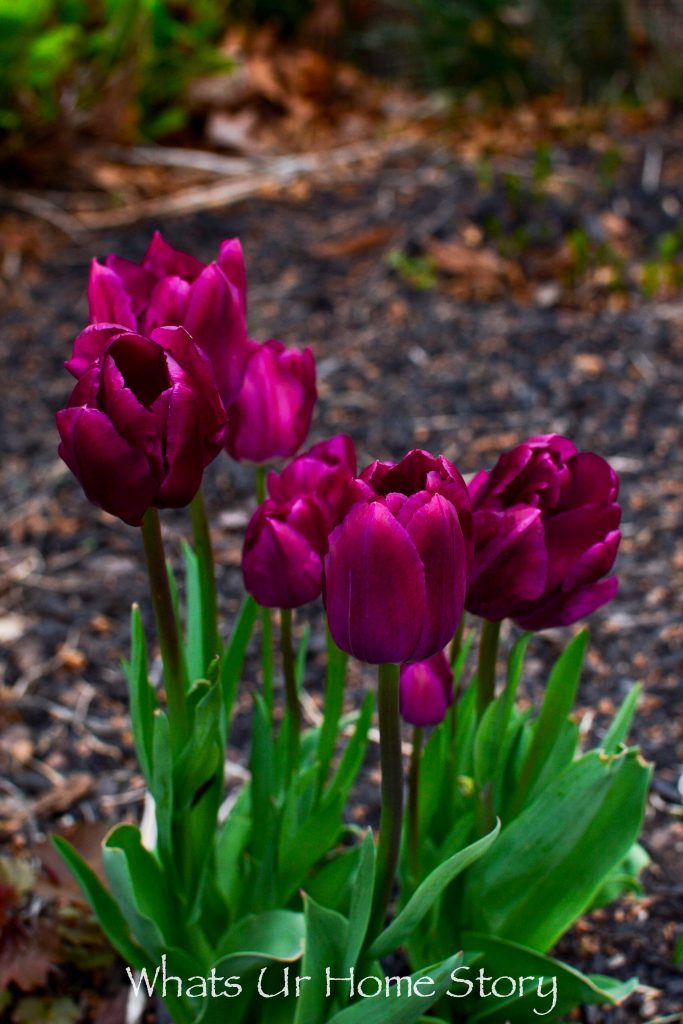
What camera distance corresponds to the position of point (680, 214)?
138 inches

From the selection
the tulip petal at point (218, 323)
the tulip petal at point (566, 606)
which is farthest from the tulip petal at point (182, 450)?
the tulip petal at point (566, 606)

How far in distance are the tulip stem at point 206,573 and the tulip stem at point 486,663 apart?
27cm

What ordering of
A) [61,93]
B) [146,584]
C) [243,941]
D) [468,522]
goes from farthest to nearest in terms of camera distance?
[61,93]
[146,584]
[243,941]
[468,522]

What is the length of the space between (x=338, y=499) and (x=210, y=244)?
262 centimetres

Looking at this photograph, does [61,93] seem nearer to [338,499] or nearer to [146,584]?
[146,584]

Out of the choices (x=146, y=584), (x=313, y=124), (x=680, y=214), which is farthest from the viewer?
(x=313, y=124)

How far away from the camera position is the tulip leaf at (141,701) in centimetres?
126

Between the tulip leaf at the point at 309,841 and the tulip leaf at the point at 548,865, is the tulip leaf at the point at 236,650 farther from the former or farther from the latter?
the tulip leaf at the point at 548,865

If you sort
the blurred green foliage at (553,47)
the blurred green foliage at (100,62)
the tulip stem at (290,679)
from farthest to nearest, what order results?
1. the blurred green foliage at (553,47)
2. the blurred green foliage at (100,62)
3. the tulip stem at (290,679)

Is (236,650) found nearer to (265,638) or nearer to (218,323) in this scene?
(265,638)

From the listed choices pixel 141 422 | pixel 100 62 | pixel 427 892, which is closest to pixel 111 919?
pixel 427 892

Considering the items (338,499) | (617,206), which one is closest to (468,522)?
(338,499)

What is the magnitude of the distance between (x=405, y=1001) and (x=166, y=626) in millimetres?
400

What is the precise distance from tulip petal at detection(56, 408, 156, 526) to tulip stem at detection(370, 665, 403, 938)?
246 mm
